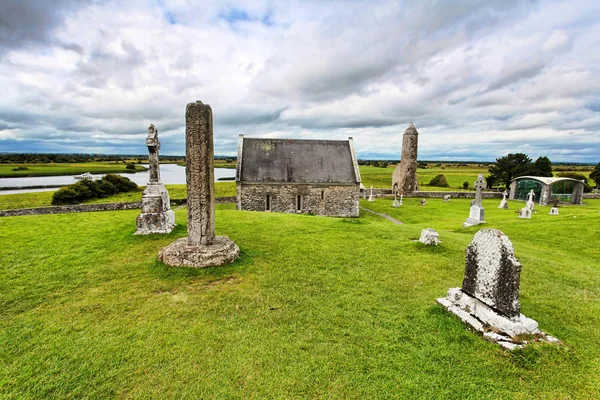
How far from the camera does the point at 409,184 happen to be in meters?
38.1

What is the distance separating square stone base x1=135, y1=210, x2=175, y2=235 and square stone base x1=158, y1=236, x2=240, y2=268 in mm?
3089

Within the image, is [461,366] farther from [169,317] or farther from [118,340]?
[118,340]

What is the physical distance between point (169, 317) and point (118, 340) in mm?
864

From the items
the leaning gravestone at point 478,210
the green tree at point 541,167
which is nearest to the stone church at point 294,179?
the leaning gravestone at point 478,210

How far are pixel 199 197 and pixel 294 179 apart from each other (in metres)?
16.6

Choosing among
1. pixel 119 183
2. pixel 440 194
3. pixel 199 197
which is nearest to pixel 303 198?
pixel 199 197

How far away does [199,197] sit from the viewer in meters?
7.45

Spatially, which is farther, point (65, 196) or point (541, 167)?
point (541, 167)

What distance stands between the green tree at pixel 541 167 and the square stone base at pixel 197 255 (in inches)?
2081

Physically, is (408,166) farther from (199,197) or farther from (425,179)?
(199,197)

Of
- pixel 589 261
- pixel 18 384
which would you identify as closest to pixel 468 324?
pixel 18 384

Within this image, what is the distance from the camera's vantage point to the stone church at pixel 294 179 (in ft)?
76.7

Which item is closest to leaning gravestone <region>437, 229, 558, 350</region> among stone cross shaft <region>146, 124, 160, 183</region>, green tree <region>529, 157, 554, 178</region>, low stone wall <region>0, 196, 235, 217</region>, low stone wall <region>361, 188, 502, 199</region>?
stone cross shaft <region>146, 124, 160, 183</region>

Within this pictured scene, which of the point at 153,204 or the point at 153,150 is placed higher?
the point at 153,150
